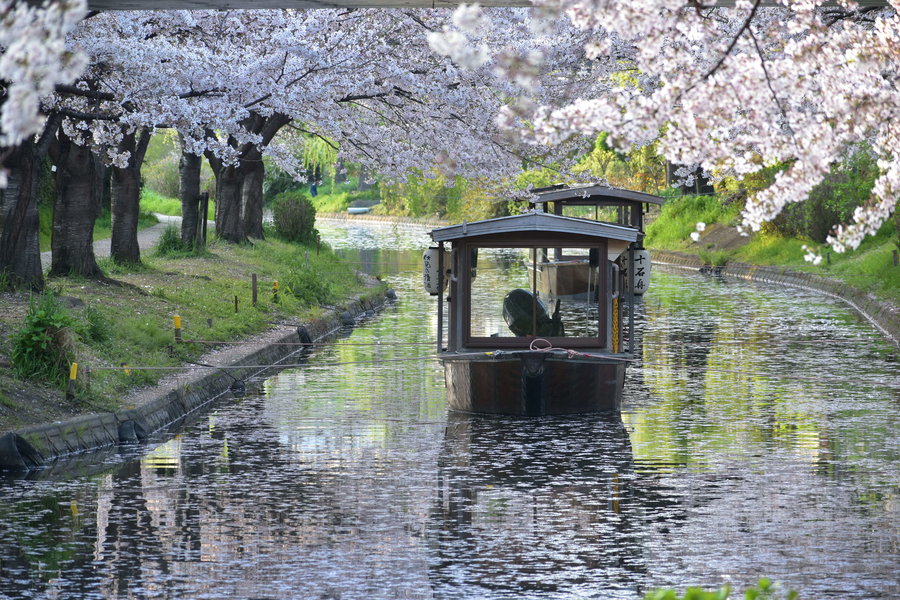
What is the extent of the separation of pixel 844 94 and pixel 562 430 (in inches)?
318

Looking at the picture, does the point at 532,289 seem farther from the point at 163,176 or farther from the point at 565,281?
the point at 163,176

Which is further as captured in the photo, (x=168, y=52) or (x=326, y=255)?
(x=326, y=255)

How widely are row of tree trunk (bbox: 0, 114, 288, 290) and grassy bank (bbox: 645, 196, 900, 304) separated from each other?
12.9 m

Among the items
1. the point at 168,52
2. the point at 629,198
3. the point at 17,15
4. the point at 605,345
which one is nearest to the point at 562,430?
the point at 605,345

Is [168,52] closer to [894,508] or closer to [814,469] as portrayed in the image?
[814,469]

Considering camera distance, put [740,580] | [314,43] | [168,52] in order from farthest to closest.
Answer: [314,43], [168,52], [740,580]

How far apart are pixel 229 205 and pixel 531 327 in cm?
2232

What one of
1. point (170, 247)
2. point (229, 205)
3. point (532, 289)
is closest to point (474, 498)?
point (532, 289)

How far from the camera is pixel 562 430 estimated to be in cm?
1723

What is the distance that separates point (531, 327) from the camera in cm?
1917

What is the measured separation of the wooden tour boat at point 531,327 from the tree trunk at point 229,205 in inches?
777

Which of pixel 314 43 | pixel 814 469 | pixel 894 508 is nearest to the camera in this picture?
pixel 894 508

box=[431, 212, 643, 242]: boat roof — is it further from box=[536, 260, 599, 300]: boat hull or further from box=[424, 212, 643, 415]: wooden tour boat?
box=[536, 260, 599, 300]: boat hull

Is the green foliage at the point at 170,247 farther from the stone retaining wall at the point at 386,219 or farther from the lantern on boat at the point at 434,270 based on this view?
the stone retaining wall at the point at 386,219
